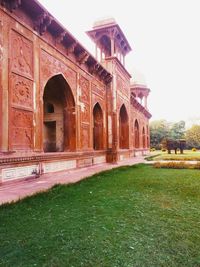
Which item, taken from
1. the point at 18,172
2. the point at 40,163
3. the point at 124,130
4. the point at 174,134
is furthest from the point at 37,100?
the point at 174,134

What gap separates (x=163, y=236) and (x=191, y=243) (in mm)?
329

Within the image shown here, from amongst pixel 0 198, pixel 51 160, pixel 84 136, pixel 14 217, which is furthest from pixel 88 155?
pixel 14 217

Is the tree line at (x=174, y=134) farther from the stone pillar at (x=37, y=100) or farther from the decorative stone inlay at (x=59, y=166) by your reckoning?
the stone pillar at (x=37, y=100)

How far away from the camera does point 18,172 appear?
678cm

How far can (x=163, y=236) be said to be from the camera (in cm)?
296

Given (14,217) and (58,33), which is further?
(58,33)

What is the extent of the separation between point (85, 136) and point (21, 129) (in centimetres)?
503

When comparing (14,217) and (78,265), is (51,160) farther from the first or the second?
(78,265)

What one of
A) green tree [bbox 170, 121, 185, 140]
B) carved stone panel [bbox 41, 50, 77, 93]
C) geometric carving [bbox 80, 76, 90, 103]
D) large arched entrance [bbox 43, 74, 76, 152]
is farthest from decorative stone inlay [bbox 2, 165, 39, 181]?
green tree [bbox 170, 121, 185, 140]

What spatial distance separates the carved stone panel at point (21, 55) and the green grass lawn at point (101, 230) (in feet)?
12.4

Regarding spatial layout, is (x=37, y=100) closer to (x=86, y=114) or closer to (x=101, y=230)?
(x=86, y=114)

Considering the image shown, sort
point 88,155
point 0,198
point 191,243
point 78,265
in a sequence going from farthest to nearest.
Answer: point 88,155 < point 0,198 < point 191,243 < point 78,265

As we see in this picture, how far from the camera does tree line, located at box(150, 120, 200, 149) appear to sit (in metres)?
55.0

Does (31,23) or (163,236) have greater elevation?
(31,23)
